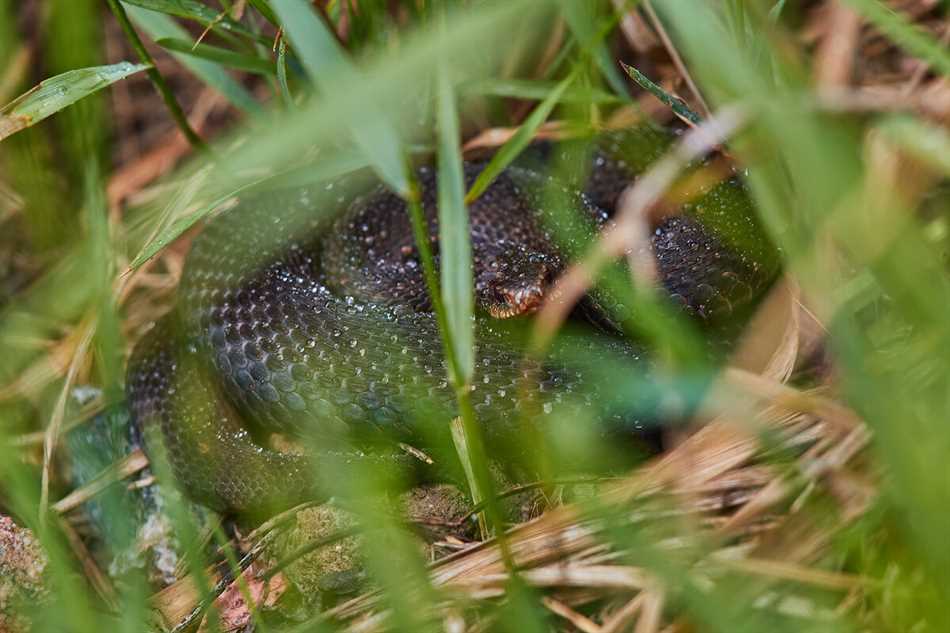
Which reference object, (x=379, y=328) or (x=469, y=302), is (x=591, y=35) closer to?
(x=379, y=328)

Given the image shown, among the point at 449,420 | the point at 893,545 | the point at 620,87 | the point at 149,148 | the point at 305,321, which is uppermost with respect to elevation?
the point at 149,148

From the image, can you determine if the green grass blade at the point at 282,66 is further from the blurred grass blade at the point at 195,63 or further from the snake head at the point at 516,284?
the snake head at the point at 516,284

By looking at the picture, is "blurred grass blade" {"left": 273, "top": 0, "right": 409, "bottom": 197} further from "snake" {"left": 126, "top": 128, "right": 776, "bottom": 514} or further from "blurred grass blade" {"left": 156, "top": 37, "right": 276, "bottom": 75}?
"blurred grass blade" {"left": 156, "top": 37, "right": 276, "bottom": 75}

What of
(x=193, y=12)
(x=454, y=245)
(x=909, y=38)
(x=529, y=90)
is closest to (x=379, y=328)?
(x=529, y=90)

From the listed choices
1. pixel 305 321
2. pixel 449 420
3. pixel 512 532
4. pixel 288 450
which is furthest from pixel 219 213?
pixel 512 532

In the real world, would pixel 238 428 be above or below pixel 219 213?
below

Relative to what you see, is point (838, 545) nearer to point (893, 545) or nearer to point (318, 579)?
point (893, 545)
